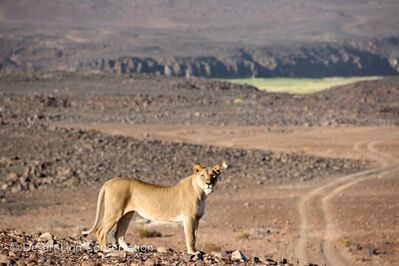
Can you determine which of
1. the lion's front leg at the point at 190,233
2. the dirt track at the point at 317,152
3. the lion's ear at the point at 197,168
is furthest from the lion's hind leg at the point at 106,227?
the dirt track at the point at 317,152

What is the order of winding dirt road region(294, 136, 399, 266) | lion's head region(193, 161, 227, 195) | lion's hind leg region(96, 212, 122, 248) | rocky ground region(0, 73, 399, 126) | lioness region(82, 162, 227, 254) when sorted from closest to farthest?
lion's head region(193, 161, 227, 195), lioness region(82, 162, 227, 254), lion's hind leg region(96, 212, 122, 248), winding dirt road region(294, 136, 399, 266), rocky ground region(0, 73, 399, 126)

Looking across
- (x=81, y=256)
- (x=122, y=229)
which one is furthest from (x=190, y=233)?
(x=81, y=256)

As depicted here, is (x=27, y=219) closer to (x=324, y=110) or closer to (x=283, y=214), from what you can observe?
(x=283, y=214)

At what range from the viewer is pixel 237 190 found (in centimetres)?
3272

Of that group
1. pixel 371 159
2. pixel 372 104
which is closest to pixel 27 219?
pixel 371 159

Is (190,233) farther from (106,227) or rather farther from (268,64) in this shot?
(268,64)

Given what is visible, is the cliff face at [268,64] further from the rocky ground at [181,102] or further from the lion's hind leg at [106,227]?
the lion's hind leg at [106,227]

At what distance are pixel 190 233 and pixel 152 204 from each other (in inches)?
25.6

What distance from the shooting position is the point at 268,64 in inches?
5965

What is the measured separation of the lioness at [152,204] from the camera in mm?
13016

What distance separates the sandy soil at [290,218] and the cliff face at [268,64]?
92920 mm

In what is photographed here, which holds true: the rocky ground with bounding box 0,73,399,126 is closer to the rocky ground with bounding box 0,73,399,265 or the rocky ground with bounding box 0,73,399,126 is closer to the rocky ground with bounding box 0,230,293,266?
the rocky ground with bounding box 0,73,399,265

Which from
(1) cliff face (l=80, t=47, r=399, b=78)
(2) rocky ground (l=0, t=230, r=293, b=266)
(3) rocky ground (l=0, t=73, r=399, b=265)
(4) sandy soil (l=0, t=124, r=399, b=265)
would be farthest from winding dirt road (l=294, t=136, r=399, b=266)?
(1) cliff face (l=80, t=47, r=399, b=78)

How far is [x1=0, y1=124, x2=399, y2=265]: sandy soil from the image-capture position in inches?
887
